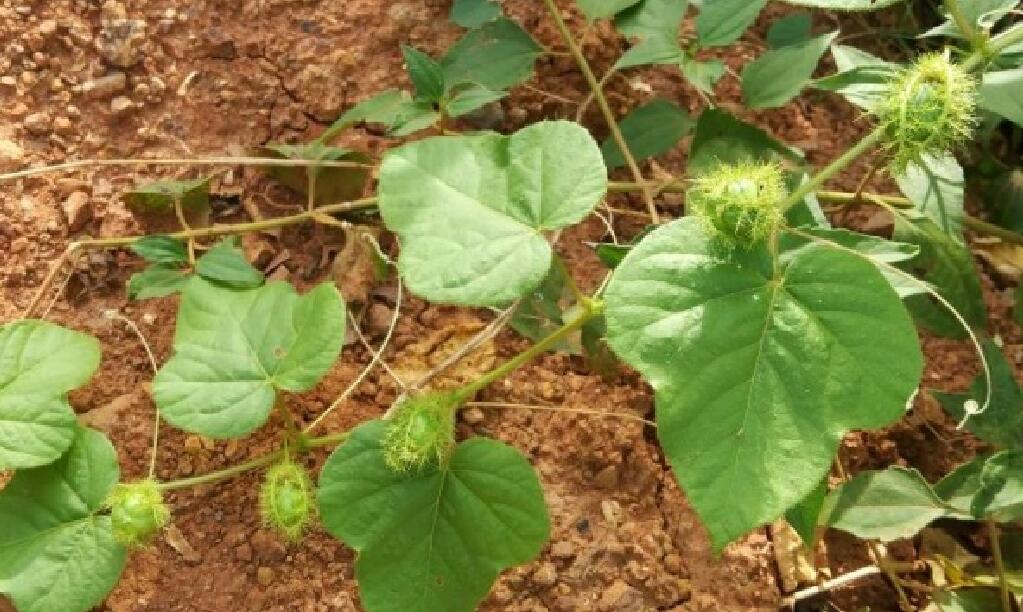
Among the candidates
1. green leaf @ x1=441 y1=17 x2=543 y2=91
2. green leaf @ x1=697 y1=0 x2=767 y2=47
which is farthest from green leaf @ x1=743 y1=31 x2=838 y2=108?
green leaf @ x1=441 y1=17 x2=543 y2=91

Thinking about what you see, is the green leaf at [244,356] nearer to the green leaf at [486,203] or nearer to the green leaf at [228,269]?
the green leaf at [228,269]

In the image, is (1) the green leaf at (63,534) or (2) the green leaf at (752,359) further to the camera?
(1) the green leaf at (63,534)

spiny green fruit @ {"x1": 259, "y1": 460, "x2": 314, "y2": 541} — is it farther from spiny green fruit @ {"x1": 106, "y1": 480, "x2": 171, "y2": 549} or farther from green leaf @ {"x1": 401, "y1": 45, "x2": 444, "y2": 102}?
green leaf @ {"x1": 401, "y1": 45, "x2": 444, "y2": 102}

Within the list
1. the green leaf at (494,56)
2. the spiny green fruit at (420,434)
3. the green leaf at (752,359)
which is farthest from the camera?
the green leaf at (494,56)

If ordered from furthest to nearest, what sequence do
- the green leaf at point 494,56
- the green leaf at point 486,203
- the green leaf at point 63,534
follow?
the green leaf at point 494,56 → the green leaf at point 63,534 → the green leaf at point 486,203

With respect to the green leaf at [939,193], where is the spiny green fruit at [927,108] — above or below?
above

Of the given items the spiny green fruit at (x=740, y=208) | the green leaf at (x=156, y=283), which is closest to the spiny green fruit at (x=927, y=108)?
the spiny green fruit at (x=740, y=208)

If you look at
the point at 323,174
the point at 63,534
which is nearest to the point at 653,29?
the point at 323,174
